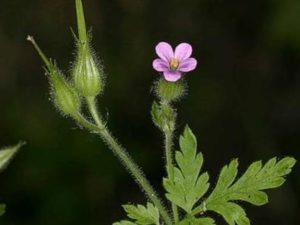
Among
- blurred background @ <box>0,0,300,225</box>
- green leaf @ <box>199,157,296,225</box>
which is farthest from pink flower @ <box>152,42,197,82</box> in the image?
blurred background @ <box>0,0,300,225</box>

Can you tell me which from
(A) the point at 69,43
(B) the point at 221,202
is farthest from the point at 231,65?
(B) the point at 221,202

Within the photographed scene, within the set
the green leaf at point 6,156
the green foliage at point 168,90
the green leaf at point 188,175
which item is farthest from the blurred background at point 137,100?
the green leaf at point 188,175

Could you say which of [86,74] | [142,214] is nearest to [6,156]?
[86,74]

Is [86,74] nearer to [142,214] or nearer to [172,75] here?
[172,75]

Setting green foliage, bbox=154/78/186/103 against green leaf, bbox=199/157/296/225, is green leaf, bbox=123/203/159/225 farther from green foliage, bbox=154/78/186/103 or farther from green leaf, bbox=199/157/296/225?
green foliage, bbox=154/78/186/103

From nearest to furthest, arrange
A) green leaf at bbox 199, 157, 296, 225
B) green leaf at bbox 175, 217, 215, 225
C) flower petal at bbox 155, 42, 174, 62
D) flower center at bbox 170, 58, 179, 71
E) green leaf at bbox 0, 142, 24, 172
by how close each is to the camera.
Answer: green leaf at bbox 175, 217, 215, 225 < green leaf at bbox 199, 157, 296, 225 < green leaf at bbox 0, 142, 24, 172 < flower center at bbox 170, 58, 179, 71 < flower petal at bbox 155, 42, 174, 62

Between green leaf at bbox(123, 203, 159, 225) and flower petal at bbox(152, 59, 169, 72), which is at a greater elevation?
flower petal at bbox(152, 59, 169, 72)

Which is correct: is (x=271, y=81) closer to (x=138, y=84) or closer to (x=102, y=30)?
(x=138, y=84)
